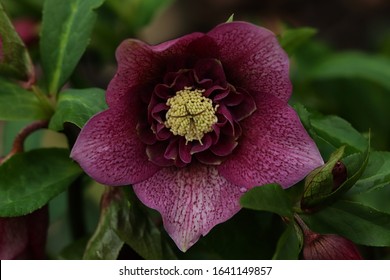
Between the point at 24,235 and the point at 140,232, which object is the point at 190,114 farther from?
the point at 24,235

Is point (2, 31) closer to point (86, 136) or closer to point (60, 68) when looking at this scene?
point (60, 68)

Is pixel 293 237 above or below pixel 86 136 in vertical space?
below

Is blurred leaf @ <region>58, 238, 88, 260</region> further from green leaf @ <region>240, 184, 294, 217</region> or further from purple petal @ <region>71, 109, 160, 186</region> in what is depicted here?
green leaf @ <region>240, 184, 294, 217</region>

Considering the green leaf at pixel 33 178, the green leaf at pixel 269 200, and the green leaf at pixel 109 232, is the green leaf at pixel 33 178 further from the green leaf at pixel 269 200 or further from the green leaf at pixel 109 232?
the green leaf at pixel 269 200

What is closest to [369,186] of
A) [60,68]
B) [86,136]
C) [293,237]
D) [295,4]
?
[293,237]

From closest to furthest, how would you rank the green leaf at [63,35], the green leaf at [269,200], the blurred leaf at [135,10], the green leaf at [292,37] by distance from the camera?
the green leaf at [269,200], the green leaf at [63,35], the green leaf at [292,37], the blurred leaf at [135,10]

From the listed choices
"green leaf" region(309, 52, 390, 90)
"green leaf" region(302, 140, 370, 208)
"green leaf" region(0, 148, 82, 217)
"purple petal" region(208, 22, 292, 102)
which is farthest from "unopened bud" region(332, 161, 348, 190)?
"green leaf" region(309, 52, 390, 90)

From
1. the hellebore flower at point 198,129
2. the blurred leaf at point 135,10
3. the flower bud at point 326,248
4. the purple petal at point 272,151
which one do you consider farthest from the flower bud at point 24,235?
the blurred leaf at point 135,10
